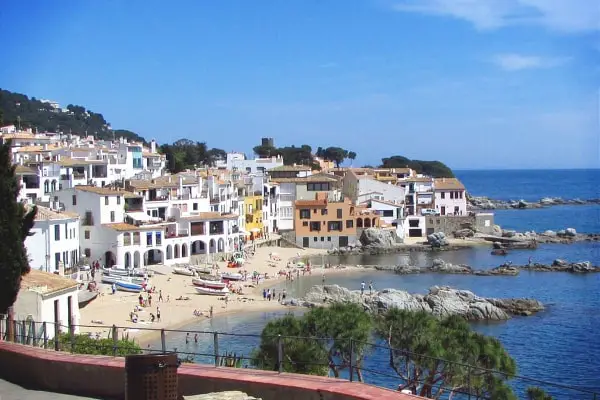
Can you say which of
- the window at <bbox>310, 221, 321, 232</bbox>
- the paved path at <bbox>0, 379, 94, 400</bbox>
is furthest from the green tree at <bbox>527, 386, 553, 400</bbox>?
the window at <bbox>310, 221, 321, 232</bbox>

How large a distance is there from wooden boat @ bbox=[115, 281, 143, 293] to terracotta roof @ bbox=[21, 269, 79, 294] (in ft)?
58.1

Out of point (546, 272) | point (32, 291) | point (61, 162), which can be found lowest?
point (546, 272)

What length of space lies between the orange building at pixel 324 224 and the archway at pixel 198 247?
16.1 metres

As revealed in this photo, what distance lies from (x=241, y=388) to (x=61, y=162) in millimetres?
58107

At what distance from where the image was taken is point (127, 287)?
148 ft

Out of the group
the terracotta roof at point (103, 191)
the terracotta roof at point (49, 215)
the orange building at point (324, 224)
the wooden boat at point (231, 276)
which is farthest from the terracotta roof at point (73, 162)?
the orange building at point (324, 224)

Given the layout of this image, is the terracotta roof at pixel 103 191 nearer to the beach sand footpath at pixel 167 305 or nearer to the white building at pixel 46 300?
the beach sand footpath at pixel 167 305

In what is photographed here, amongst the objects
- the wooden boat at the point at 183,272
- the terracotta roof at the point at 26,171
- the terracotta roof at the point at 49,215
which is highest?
the terracotta roof at the point at 26,171

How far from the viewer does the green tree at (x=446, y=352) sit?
1894cm

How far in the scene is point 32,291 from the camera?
79.7 feet

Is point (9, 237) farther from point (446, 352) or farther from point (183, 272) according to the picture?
point (183, 272)

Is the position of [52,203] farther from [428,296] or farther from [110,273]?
[428,296]

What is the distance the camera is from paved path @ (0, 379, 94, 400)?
9.20 m

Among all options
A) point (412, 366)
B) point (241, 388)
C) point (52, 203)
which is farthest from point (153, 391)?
point (52, 203)
